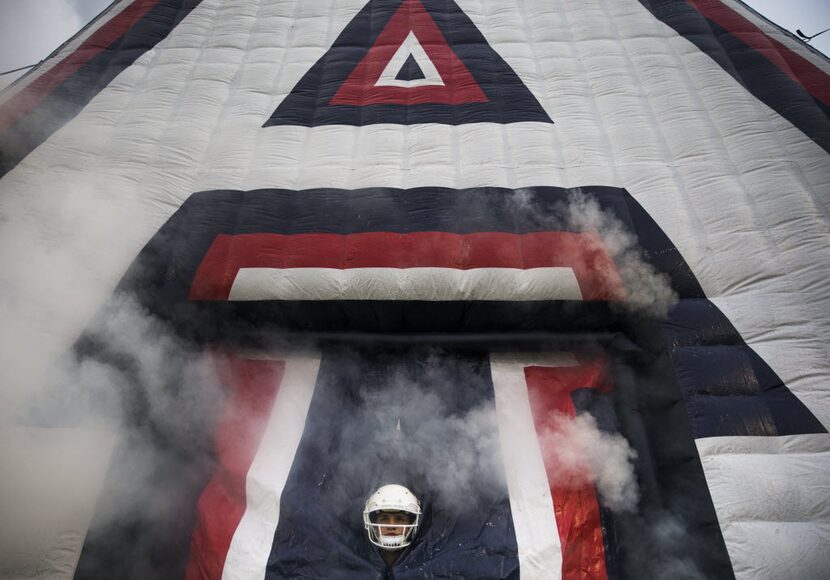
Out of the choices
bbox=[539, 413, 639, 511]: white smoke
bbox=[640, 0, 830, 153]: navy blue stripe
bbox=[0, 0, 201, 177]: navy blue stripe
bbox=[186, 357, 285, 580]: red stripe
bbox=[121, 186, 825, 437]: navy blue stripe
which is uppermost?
bbox=[640, 0, 830, 153]: navy blue stripe

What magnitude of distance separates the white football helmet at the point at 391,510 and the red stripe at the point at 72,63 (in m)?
2.92

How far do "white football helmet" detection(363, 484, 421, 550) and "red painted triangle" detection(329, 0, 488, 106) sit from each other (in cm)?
221

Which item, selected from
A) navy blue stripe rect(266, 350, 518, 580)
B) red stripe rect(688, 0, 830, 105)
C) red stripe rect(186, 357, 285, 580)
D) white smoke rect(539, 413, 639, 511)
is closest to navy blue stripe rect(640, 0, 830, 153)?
red stripe rect(688, 0, 830, 105)

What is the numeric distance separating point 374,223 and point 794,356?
6.17 ft

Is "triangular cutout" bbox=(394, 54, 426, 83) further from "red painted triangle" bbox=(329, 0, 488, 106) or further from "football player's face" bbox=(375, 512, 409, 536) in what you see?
"football player's face" bbox=(375, 512, 409, 536)

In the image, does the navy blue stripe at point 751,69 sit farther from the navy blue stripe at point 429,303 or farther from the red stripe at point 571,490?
the red stripe at point 571,490

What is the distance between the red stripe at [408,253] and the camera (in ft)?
7.27

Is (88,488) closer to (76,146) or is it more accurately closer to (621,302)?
(76,146)

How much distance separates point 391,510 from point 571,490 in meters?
0.73

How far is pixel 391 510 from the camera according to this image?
6.09 ft

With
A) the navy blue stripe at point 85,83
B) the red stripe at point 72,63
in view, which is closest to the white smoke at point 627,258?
the navy blue stripe at point 85,83

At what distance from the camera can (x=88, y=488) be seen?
6.32 ft

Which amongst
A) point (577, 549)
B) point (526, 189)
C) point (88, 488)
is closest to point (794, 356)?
point (577, 549)

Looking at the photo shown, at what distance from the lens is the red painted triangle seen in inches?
117
